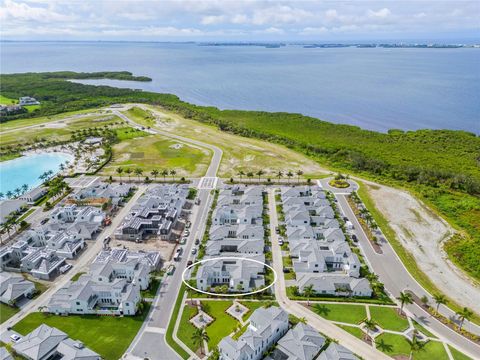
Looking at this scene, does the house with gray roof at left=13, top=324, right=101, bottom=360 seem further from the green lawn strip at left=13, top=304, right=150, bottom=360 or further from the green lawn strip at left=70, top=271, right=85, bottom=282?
the green lawn strip at left=70, top=271, right=85, bottom=282

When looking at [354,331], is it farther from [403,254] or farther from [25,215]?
[25,215]

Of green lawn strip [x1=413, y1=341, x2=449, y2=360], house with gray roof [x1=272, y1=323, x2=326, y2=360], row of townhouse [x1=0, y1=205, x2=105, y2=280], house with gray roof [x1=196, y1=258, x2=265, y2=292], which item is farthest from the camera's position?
row of townhouse [x1=0, y1=205, x2=105, y2=280]

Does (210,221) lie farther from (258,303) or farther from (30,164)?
(30,164)

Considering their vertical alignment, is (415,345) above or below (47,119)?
above

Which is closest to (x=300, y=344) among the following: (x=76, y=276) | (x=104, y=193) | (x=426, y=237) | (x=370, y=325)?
(x=370, y=325)

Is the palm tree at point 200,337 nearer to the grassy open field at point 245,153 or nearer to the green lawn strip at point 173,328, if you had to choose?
the green lawn strip at point 173,328

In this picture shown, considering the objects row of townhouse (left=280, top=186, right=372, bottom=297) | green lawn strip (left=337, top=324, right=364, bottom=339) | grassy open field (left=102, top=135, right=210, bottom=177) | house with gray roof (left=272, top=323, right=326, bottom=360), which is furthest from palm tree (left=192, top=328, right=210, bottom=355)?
grassy open field (left=102, top=135, right=210, bottom=177)

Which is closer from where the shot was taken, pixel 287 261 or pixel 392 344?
pixel 392 344
